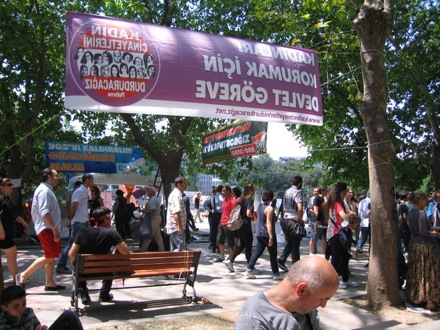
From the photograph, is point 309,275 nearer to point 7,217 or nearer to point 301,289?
point 301,289

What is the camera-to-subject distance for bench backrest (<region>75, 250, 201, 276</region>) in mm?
5559

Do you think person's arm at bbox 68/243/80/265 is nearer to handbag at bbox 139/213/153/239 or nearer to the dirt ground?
handbag at bbox 139/213/153/239

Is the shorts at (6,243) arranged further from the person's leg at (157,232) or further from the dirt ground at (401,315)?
the dirt ground at (401,315)

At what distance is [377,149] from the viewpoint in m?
6.47

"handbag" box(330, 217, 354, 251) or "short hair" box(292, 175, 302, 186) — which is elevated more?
"short hair" box(292, 175, 302, 186)

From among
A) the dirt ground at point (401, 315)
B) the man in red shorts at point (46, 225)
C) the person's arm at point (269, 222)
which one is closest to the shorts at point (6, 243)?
the man in red shorts at point (46, 225)

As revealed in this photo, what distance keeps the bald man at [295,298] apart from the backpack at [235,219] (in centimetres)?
690

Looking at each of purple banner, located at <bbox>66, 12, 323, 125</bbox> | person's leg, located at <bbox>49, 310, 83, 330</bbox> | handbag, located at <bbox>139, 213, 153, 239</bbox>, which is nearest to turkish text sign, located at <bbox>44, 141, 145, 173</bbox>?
handbag, located at <bbox>139, 213, 153, 239</bbox>

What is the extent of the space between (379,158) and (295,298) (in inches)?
192

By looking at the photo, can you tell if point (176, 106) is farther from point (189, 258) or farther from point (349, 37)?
point (349, 37)

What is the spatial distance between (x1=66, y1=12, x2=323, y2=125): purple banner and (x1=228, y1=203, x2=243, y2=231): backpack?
3049 millimetres

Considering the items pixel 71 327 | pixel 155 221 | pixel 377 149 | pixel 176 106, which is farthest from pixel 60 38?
pixel 71 327

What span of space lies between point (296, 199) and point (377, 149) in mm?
2375

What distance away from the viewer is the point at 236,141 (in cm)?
1282
